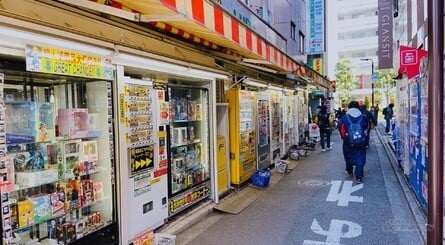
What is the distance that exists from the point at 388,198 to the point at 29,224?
22.3 ft

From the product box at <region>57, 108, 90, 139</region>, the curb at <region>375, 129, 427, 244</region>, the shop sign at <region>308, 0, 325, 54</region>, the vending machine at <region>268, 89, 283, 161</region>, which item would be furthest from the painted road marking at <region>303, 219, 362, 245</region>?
the shop sign at <region>308, 0, 325, 54</region>

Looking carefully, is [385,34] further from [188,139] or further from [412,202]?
[188,139]

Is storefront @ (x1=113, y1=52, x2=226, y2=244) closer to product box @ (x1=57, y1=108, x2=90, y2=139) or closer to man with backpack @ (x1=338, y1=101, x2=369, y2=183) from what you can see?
product box @ (x1=57, y1=108, x2=90, y2=139)

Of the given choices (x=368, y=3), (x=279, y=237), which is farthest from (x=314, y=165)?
(x=368, y=3)

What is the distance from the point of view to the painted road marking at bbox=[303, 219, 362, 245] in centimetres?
561

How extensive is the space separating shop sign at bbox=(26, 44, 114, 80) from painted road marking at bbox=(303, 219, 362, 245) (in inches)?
143

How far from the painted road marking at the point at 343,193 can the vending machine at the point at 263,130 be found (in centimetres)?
211

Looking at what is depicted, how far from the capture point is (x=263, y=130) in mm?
11227

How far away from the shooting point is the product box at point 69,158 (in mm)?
4477

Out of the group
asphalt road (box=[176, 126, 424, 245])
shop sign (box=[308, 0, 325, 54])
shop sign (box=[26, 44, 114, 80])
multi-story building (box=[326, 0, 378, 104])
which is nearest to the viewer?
shop sign (box=[26, 44, 114, 80])

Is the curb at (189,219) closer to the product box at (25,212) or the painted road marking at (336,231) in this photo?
the painted road marking at (336,231)

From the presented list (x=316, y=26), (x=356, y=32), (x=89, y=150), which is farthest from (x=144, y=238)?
(x=356, y=32)

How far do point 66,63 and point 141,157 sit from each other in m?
2.02

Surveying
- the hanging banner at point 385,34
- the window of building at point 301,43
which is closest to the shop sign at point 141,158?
the hanging banner at point 385,34
